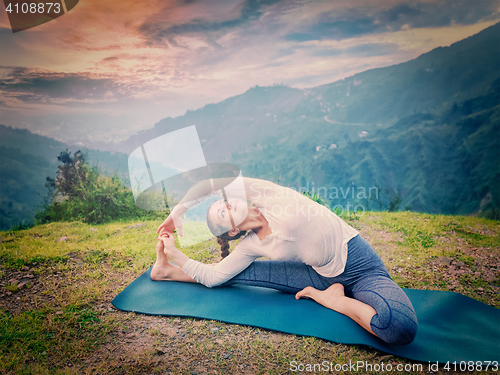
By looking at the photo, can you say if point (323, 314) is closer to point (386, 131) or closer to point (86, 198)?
point (86, 198)

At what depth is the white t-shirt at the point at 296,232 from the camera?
2.01 m

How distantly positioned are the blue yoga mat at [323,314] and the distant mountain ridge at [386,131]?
17.9 ft

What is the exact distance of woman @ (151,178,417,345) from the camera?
76.7 inches

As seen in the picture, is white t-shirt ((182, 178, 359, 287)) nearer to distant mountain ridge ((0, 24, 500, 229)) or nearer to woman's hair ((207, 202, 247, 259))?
woman's hair ((207, 202, 247, 259))

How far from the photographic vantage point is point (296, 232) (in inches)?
79.4

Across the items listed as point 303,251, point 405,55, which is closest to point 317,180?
point 405,55

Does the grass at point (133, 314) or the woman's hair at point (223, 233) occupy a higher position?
the woman's hair at point (223, 233)

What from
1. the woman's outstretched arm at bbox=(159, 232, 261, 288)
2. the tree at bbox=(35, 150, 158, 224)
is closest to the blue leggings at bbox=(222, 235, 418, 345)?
the woman's outstretched arm at bbox=(159, 232, 261, 288)

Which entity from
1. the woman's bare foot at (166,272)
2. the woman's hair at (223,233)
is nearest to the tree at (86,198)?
the woman's bare foot at (166,272)

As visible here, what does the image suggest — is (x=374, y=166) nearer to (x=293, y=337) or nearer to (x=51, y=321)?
(x=293, y=337)

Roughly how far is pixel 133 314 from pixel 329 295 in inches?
56.0

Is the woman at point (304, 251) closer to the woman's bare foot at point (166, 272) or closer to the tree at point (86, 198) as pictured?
the woman's bare foot at point (166, 272)

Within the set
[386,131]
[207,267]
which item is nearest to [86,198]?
[207,267]

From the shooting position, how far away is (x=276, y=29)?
739cm
